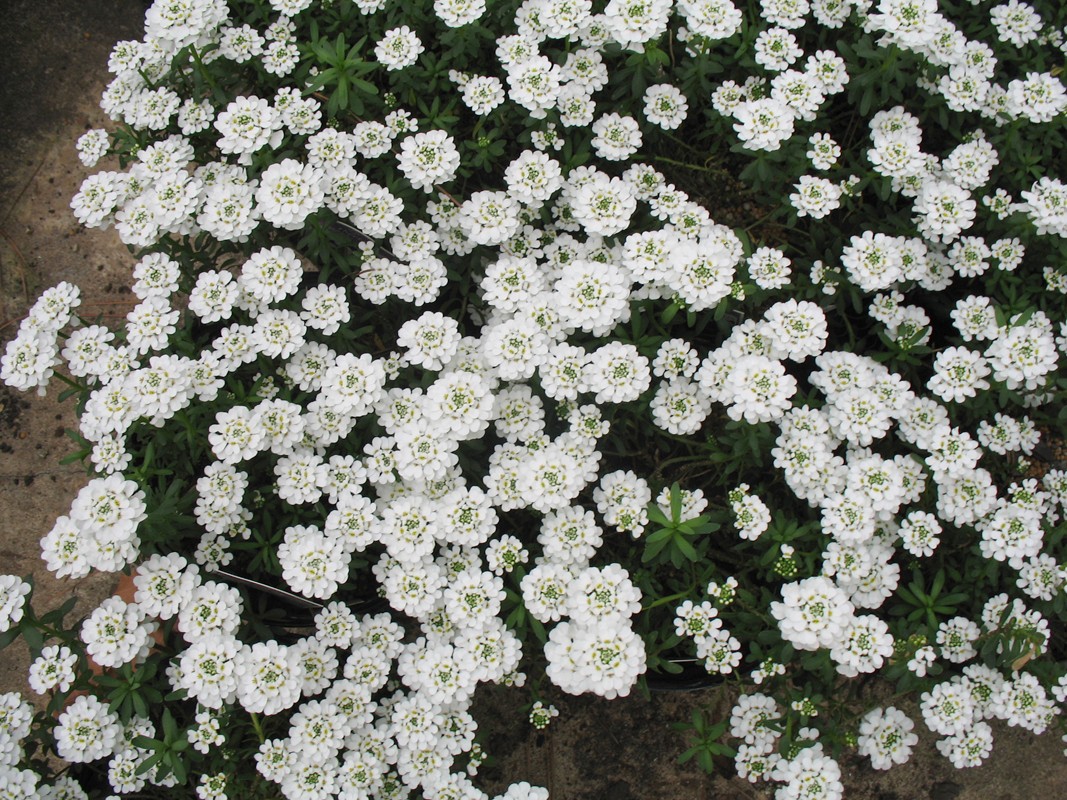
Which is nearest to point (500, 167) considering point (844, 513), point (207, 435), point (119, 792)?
point (207, 435)

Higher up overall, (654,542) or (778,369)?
(778,369)

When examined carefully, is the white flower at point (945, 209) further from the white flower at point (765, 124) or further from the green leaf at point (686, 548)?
the green leaf at point (686, 548)

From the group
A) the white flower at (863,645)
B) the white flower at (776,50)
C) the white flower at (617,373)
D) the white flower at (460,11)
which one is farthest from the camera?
the white flower at (776,50)

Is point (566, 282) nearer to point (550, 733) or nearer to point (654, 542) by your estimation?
point (654, 542)

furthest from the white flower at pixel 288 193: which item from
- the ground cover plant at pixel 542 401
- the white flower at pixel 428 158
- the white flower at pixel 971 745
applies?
the white flower at pixel 971 745

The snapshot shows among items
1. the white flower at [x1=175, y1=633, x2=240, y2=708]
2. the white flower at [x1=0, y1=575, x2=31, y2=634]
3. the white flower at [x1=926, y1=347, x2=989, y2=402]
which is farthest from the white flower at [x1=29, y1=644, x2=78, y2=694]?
the white flower at [x1=926, y1=347, x2=989, y2=402]

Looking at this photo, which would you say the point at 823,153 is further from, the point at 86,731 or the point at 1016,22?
the point at 86,731

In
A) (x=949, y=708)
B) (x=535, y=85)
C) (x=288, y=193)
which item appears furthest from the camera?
(x=535, y=85)

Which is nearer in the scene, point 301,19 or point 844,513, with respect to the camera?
point 844,513

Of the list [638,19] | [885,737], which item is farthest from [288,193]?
[885,737]
